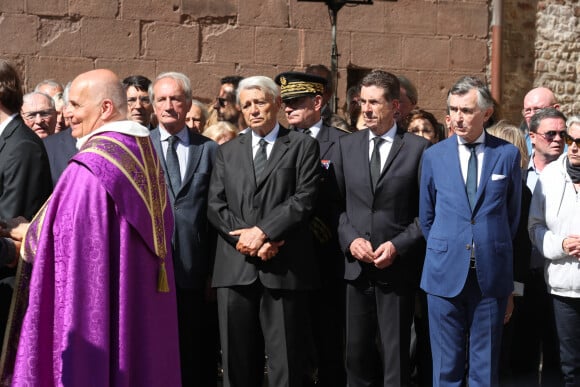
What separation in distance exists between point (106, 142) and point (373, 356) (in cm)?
241

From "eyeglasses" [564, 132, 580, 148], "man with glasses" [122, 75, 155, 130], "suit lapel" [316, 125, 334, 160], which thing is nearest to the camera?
"eyeglasses" [564, 132, 580, 148]

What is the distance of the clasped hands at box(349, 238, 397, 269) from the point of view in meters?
5.91

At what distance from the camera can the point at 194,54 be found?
10.5 metres

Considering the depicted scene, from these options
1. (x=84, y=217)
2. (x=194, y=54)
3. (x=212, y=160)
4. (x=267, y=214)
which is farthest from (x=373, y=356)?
(x=194, y=54)

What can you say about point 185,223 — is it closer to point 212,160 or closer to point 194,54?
point 212,160

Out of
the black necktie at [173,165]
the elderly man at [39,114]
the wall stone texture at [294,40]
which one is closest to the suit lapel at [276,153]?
the black necktie at [173,165]

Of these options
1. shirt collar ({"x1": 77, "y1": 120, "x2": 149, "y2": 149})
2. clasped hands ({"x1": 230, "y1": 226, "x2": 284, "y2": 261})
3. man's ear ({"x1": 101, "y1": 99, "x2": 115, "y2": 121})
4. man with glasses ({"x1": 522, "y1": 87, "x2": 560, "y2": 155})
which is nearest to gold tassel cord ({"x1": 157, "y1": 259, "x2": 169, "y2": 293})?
shirt collar ({"x1": 77, "y1": 120, "x2": 149, "y2": 149})

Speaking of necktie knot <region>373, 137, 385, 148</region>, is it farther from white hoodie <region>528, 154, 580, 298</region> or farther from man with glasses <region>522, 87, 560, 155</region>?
man with glasses <region>522, 87, 560, 155</region>

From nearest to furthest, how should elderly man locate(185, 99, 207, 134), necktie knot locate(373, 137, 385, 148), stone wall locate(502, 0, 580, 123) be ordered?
necktie knot locate(373, 137, 385, 148)
elderly man locate(185, 99, 207, 134)
stone wall locate(502, 0, 580, 123)

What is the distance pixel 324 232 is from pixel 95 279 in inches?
85.4

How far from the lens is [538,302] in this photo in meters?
6.86

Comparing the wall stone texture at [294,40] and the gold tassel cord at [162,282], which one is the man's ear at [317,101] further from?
the wall stone texture at [294,40]

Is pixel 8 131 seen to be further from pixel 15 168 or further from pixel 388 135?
pixel 388 135

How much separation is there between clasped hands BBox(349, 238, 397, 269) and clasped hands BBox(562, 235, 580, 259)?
1121 millimetres
